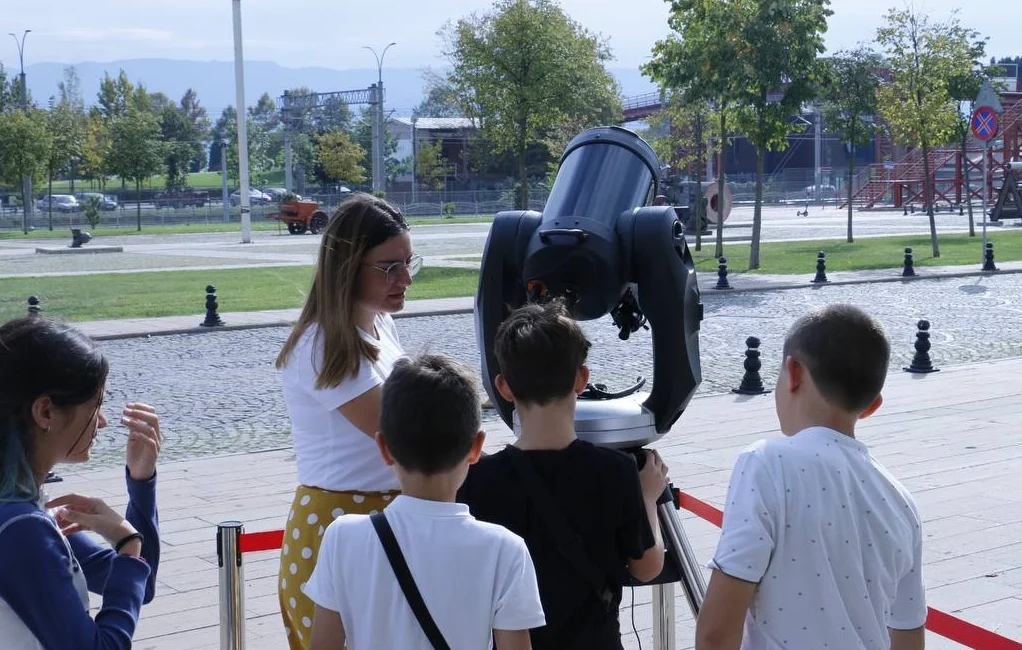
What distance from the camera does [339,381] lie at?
3.00 metres

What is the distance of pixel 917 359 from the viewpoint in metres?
11.6

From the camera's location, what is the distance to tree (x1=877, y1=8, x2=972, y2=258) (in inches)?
1126

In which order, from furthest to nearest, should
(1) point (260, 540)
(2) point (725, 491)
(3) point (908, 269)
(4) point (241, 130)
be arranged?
(4) point (241, 130), (3) point (908, 269), (2) point (725, 491), (1) point (260, 540)

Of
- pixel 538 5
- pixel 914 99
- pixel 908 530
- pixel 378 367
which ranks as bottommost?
pixel 908 530

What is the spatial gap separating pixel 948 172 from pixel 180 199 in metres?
45.0

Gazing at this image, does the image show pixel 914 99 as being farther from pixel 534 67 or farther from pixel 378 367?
pixel 378 367

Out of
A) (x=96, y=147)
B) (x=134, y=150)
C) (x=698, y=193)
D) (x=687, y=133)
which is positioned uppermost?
(x=96, y=147)

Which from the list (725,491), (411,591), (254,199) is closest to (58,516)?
(411,591)

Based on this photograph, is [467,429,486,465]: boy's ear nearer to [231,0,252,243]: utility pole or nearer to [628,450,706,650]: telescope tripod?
[628,450,706,650]: telescope tripod

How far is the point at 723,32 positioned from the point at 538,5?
6.75m

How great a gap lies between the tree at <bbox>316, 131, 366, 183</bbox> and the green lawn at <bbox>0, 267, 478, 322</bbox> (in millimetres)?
43361

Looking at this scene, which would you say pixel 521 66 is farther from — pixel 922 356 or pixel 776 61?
pixel 922 356

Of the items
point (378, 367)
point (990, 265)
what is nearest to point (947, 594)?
point (378, 367)

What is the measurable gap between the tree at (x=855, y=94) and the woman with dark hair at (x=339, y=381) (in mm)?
28408
